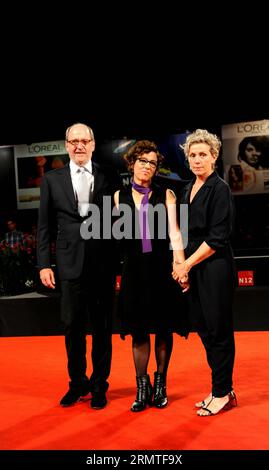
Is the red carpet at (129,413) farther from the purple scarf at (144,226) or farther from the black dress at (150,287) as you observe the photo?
the purple scarf at (144,226)

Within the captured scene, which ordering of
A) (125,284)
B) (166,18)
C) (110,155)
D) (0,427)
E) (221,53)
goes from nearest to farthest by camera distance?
(0,427) → (125,284) → (166,18) → (221,53) → (110,155)

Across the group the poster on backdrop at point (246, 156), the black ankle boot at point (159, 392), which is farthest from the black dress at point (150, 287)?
the poster on backdrop at point (246, 156)

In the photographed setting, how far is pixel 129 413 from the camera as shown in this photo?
283 centimetres

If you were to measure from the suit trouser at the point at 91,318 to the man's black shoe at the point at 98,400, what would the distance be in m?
0.03

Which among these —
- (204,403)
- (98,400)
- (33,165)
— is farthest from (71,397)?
(33,165)

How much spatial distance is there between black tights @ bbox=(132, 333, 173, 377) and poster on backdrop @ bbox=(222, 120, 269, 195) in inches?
236

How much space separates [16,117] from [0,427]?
5.94m

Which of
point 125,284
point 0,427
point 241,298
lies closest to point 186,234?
point 125,284

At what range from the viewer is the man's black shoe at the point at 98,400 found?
2947 millimetres

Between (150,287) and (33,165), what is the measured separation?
6.81 meters

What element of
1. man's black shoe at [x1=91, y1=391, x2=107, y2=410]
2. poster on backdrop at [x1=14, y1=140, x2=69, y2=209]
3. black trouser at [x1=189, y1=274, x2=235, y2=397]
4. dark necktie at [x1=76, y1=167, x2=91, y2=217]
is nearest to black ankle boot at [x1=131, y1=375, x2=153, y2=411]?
man's black shoe at [x1=91, y1=391, x2=107, y2=410]
